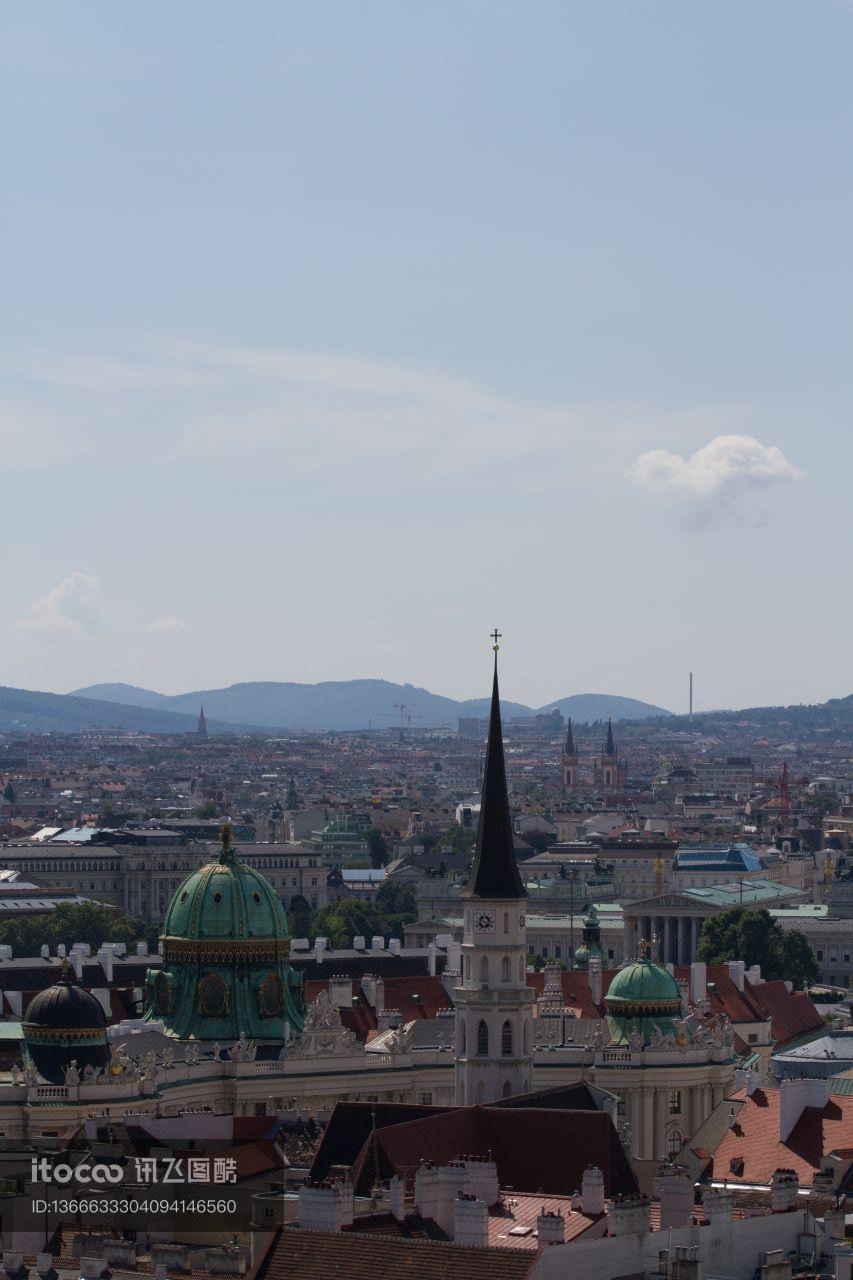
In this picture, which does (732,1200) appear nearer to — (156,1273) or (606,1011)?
(156,1273)

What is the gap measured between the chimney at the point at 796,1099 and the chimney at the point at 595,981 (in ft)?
114

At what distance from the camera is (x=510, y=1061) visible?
289 feet

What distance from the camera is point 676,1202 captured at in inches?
2179

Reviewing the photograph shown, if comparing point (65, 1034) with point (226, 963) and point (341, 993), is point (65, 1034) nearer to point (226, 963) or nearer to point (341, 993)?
point (226, 963)

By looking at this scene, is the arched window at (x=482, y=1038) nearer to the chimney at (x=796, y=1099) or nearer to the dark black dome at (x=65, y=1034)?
the dark black dome at (x=65, y=1034)

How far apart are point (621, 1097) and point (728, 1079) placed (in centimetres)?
372

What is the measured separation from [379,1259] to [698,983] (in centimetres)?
6883

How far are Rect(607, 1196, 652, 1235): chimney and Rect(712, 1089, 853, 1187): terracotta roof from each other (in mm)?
16623

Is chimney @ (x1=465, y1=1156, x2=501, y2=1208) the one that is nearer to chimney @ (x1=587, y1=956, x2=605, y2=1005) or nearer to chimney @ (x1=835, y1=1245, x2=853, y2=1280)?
chimney @ (x1=835, y1=1245, x2=853, y2=1280)

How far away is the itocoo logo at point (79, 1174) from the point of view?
62.2 metres

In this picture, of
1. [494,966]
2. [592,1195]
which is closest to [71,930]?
[494,966]

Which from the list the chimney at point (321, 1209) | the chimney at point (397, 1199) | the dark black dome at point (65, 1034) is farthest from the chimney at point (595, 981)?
the chimney at point (321, 1209)

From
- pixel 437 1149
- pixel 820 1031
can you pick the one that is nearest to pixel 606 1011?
pixel 820 1031

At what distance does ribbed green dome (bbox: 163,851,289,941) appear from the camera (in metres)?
96.7
